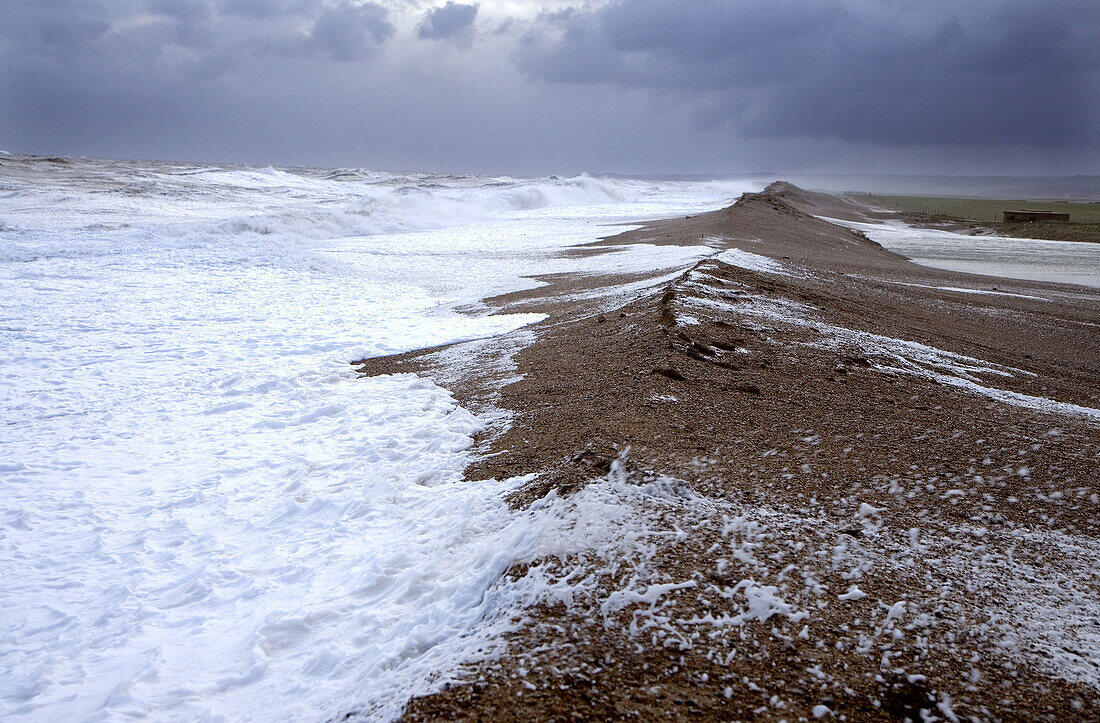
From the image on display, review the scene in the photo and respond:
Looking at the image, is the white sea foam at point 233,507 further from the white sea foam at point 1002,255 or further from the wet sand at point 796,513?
the white sea foam at point 1002,255

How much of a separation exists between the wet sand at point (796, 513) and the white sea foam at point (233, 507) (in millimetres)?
391

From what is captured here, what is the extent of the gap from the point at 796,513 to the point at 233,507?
315cm

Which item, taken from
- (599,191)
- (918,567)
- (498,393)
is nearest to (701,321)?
(498,393)

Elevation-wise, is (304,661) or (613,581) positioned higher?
(613,581)

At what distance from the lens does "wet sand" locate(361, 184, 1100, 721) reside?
7.64ft

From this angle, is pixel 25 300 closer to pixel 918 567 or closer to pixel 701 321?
pixel 701 321

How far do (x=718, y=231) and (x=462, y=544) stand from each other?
13.9 m

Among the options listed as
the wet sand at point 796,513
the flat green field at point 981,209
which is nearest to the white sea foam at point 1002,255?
the wet sand at point 796,513

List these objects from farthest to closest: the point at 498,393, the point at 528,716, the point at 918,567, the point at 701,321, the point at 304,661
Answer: the point at 701,321 → the point at 498,393 → the point at 918,567 → the point at 304,661 → the point at 528,716

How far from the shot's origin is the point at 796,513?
341 cm

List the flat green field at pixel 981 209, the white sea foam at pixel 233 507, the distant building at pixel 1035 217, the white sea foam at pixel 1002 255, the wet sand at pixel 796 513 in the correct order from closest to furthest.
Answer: the wet sand at pixel 796 513, the white sea foam at pixel 233 507, the white sea foam at pixel 1002 255, the distant building at pixel 1035 217, the flat green field at pixel 981 209

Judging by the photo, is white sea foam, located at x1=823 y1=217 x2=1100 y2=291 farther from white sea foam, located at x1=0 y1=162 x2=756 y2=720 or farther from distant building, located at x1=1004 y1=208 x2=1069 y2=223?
white sea foam, located at x1=0 y1=162 x2=756 y2=720

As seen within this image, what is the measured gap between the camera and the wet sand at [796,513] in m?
2.33

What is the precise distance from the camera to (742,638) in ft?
8.29
